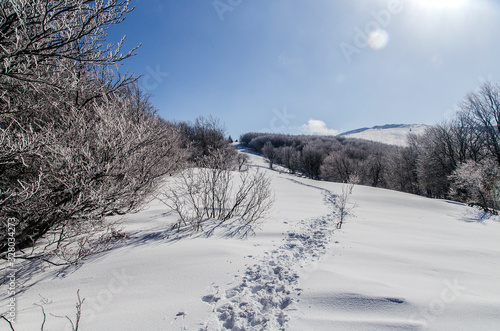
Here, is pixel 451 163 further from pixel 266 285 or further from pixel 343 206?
pixel 266 285

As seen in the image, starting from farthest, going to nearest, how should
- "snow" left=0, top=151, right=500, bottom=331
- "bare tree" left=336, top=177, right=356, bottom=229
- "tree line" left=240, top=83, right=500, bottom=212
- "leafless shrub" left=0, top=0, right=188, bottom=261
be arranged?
"tree line" left=240, top=83, right=500, bottom=212, "bare tree" left=336, top=177, right=356, bottom=229, "leafless shrub" left=0, top=0, right=188, bottom=261, "snow" left=0, top=151, right=500, bottom=331

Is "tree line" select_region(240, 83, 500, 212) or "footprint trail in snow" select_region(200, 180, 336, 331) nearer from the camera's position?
"footprint trail in snow" select_region(200, 180, 336, 331)

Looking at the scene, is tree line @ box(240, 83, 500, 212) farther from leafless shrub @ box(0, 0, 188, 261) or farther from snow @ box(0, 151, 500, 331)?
leafless shrub @ box(0, 0, 188, 261)

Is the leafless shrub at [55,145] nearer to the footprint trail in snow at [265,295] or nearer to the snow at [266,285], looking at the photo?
the snow at [266,285]

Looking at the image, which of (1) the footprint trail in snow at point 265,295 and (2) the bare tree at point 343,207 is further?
(2) the bare tree at point 343,207

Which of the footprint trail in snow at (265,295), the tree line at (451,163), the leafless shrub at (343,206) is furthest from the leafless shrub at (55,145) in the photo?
the tree line at (451,163)

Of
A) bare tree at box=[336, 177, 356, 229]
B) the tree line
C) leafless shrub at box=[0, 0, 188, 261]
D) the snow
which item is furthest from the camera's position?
the tree line

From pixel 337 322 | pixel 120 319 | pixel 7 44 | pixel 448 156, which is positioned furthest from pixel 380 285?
pixel 448 156

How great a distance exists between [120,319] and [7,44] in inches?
173

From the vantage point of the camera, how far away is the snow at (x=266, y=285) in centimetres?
213

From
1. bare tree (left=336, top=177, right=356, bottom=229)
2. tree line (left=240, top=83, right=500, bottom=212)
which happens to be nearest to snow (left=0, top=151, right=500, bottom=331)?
bare tree (left=336, top=177, right=356, bottom=229)

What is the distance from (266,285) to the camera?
2809mm

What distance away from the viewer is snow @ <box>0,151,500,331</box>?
213cm

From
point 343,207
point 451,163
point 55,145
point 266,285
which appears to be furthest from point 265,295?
point 451,163
